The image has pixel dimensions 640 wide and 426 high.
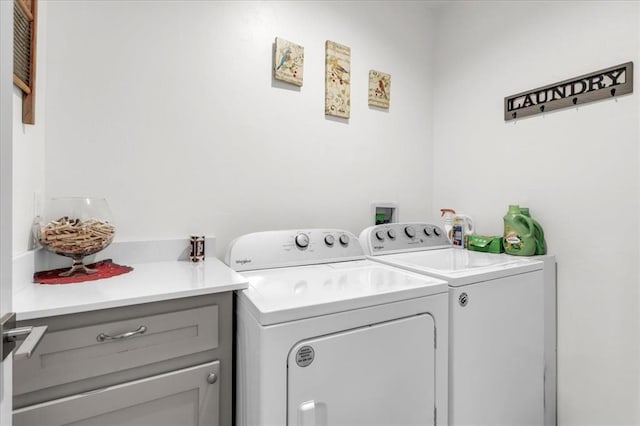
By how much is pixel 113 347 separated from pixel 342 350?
692 mm

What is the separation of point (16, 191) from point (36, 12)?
677 mm

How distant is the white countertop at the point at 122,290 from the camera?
87 centimetres

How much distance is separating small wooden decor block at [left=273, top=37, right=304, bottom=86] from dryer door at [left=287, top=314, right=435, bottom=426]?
1.41 metres

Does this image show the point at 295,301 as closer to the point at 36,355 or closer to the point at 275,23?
the point at 36,355

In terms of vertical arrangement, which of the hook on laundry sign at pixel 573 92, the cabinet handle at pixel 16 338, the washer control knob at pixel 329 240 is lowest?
the cabinet handle at pixel 16 338

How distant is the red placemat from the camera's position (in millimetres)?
1101

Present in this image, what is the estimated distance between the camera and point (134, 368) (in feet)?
3.19

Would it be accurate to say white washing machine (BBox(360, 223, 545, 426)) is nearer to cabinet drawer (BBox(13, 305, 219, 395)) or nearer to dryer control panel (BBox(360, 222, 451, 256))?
dryer control panel (BBox(360, 222, 451, 256))

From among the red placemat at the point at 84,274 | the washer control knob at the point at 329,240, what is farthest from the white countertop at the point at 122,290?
the washer control knob at the point at 329,240

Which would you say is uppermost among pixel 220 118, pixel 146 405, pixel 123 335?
pixel 220 118

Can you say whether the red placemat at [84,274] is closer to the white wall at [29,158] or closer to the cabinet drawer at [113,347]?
the white wall at [29,158]

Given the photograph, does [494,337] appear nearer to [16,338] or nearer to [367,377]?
[367,377]

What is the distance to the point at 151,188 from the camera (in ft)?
4.90

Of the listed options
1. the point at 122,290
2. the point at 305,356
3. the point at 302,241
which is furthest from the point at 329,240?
the point at 122,290
